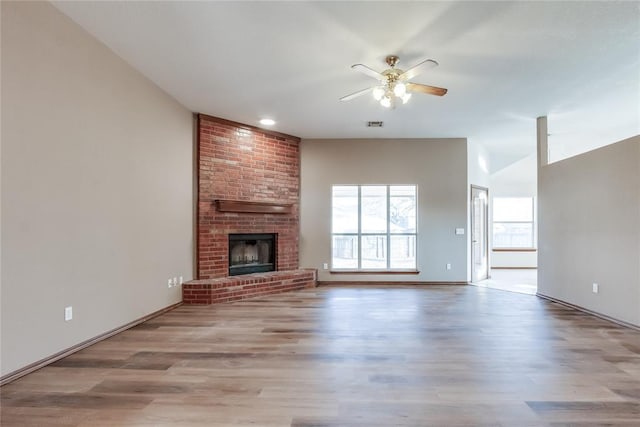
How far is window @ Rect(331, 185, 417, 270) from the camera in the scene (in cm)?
659

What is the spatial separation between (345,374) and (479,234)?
18.8 ft

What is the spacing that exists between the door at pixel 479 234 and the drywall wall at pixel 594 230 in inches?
56.3

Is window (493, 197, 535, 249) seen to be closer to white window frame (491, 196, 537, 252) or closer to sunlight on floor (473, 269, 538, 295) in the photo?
white window frame (491, 196, 537, 252)

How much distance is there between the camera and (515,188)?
932 centimetres

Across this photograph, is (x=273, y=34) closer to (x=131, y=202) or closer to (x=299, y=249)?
(x=131, y=202)

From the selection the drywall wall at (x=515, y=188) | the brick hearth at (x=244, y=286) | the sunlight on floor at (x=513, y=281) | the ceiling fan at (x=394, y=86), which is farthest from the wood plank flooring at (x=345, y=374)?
the drywall wall at (x=515, y=188)

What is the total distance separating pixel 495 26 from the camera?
2.78 m

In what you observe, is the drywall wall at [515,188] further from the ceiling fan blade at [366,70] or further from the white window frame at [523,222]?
the ceiling fan blade at [366,70]

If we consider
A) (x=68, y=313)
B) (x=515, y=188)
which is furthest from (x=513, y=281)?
(x=68, y=313)

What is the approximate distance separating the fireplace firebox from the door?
3.87 metres

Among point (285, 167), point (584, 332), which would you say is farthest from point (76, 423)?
point (285, 167)

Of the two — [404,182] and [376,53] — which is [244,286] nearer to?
[404,182]

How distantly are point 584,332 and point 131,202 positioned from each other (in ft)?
16.2

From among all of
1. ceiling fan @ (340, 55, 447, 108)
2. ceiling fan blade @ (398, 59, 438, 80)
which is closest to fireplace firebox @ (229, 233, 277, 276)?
ceiling fan @ (340, 55, 447, 108)
